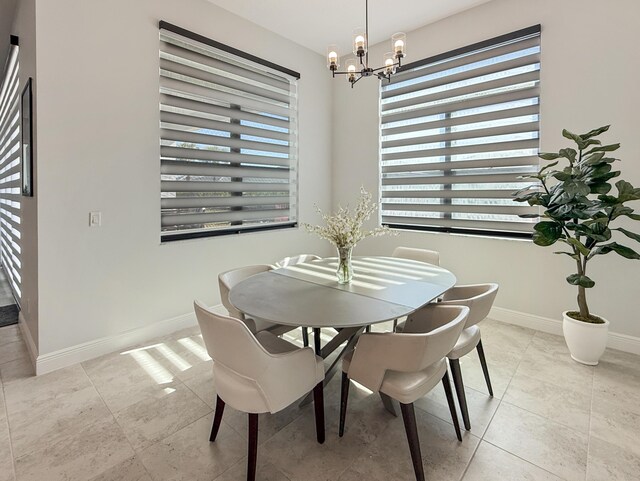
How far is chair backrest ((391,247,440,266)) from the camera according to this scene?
2908mm

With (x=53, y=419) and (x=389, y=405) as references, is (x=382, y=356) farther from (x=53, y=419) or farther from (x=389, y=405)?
(x=53, y=419)

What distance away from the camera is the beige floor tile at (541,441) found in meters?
1.58

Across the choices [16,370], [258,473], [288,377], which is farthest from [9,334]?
[288,377]

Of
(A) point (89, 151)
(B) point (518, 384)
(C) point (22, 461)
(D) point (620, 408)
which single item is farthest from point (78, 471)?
(D) point (620, 408)

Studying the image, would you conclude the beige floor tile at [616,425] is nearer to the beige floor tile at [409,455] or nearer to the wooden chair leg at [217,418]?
the beige floor tile at [409,455]

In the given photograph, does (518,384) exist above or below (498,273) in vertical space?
below

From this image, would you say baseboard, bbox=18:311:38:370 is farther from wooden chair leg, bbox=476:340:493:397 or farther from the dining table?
wooden chair leg, bbox=476:340:493:397

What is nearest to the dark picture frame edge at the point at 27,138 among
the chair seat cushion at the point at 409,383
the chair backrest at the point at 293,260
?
the chair backrest at the point at 293,260

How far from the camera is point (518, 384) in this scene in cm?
228

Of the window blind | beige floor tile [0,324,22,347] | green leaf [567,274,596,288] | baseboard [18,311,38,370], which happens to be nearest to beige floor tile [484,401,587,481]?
green leaf [567,274,596,288]

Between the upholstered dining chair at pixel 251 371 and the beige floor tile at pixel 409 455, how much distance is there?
0.47 metres

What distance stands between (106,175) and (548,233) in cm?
355

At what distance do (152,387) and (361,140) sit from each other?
3668mm

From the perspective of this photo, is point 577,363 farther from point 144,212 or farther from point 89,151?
point 89,151
